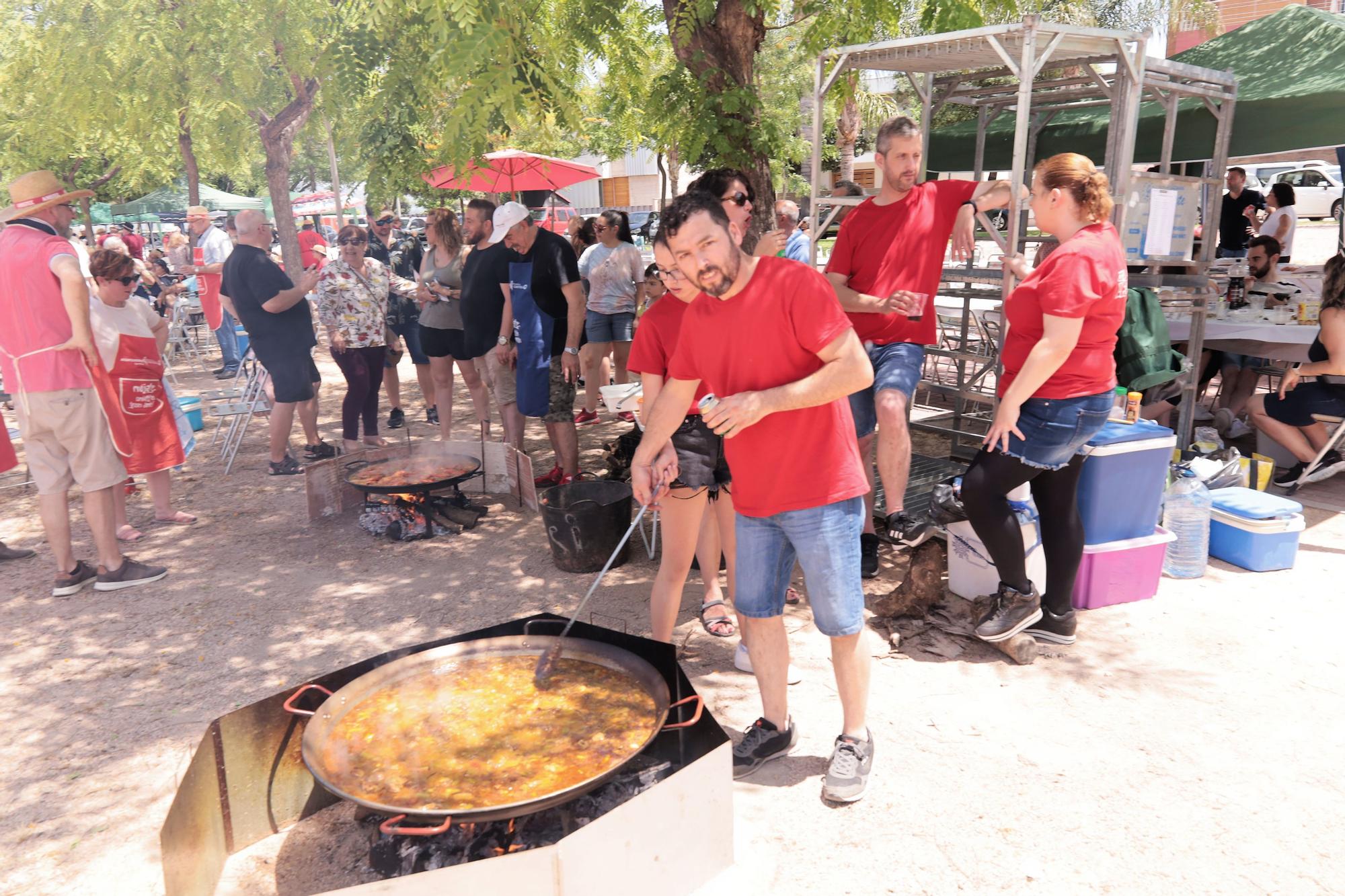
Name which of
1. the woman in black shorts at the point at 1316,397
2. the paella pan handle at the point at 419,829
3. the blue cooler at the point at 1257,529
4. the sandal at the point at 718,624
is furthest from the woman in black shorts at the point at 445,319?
the woman in black shorts at the point at 1316,397

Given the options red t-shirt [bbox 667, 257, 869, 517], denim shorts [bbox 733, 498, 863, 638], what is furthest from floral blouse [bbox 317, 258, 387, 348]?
denim shorts [bbox 733, 498, 863, 638]

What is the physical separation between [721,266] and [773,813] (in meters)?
2.00

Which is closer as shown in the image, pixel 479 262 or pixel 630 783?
pixel 630 783

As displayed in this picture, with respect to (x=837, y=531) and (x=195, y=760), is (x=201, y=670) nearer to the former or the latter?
(x=195, y=760)

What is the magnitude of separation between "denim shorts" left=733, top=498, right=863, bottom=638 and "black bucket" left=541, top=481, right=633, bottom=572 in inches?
89.4

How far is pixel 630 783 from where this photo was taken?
3072mm

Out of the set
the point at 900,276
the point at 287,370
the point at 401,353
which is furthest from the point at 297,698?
the point at 401,353

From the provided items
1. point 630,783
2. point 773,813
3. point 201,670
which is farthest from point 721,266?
point 201,670

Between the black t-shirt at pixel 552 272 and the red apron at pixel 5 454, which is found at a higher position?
the black t-shirt at pixel 552 272

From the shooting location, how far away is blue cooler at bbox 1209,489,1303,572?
5.32 m

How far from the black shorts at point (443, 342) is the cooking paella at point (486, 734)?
5102 mm

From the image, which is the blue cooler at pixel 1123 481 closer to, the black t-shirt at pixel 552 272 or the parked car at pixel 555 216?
the black t-shirt at pixel 552 272

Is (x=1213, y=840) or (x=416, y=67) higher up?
(x=416, y=67)

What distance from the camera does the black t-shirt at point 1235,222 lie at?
1103cm
